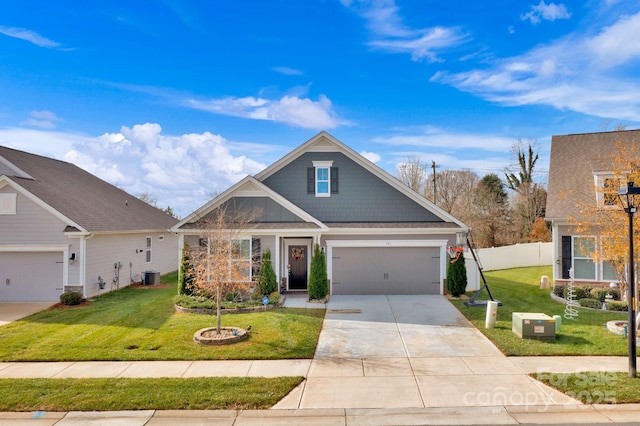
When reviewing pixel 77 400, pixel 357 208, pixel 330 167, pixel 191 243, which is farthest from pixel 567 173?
pixel 77 400

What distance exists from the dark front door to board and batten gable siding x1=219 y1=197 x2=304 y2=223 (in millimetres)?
1868

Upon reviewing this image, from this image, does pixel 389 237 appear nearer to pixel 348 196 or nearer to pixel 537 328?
pixel 348 196

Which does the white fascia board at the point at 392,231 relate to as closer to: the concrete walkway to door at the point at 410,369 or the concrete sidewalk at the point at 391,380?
the concrete walkway to door at the point at 410,369

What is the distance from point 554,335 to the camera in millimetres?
10391

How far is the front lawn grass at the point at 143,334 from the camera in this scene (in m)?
9.61

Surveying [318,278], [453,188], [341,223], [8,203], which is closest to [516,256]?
[453,188]

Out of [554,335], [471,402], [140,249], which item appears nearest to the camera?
[471,402]

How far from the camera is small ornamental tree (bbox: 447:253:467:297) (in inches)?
640

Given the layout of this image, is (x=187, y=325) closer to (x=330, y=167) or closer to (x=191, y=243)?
(x=191, y=243)

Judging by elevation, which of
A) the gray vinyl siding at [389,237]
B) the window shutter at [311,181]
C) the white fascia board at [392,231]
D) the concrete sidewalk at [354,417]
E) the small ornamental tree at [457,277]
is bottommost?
the concrete sidewalk at [354,417]

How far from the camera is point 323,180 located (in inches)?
699

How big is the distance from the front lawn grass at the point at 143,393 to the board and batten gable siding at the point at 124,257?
913 cm

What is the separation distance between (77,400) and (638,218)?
48.7ft

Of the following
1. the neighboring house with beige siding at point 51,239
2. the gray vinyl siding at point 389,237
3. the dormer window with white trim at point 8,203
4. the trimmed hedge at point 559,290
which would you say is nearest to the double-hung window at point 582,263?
the trimmed hedge at point 559,290
